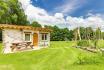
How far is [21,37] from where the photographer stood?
27703 mm

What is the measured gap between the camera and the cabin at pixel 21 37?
2485 centimetres

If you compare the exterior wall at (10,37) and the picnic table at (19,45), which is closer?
the picnic table at (19,45)

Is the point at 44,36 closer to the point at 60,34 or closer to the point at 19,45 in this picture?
the point at 19,45

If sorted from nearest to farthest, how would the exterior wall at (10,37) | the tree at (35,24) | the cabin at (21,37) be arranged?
the cabin at (21,37) → the exterior wall at (10,37) → the tree at (35,24)

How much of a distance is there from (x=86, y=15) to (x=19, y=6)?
1882 centimetres

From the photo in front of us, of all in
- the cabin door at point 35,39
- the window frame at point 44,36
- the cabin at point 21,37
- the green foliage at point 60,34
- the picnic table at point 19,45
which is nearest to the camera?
the picnic table at point 19,45

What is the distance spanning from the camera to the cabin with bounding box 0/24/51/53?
2485 centimetres

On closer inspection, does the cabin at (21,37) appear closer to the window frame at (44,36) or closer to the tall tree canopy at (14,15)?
the window frame at (44,36)

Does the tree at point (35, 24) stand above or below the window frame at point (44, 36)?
above

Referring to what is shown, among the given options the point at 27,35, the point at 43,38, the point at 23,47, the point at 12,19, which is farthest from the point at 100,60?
the point at 12,19

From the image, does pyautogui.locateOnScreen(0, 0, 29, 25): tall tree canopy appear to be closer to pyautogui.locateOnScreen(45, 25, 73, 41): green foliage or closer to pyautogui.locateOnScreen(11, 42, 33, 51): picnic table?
pyautogui.locateOnScreen(45, 25, 73, 41): green foliage

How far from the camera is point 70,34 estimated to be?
5991 cm

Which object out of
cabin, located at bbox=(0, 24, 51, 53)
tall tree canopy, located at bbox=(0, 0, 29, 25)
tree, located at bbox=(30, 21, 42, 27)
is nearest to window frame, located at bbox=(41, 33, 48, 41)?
cabin, located at bbox=(0, 24, 51, 53)

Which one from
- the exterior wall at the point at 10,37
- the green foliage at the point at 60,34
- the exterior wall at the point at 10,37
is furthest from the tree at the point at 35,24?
the exterior wall at the point at 10,37
